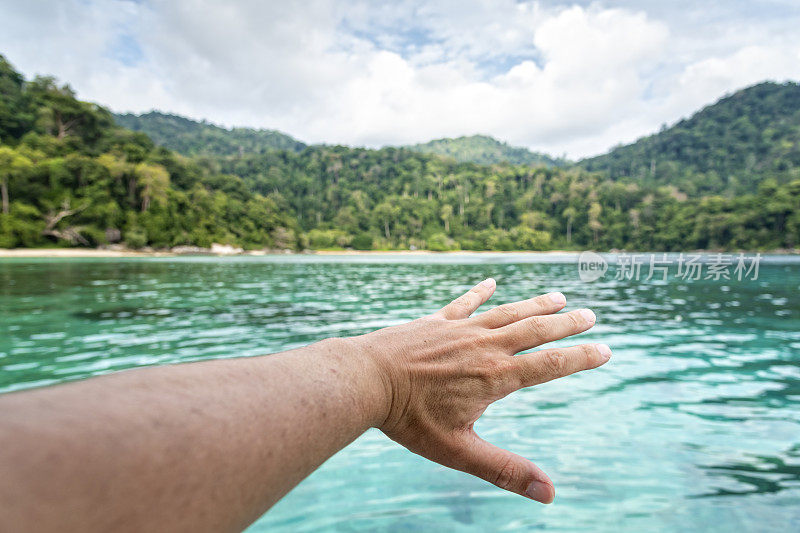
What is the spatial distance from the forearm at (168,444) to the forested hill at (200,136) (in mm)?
149738

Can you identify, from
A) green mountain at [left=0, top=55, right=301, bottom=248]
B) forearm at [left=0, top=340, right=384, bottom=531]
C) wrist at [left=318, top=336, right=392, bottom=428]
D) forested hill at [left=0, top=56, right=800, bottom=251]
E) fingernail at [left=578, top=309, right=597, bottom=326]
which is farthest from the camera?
forested hill at [left=0, top=56, right=800, bottom=251]

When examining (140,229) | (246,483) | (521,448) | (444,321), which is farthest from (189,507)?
(140,229)

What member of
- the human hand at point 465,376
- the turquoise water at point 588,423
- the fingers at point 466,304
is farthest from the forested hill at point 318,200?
the human hand at point 465,376

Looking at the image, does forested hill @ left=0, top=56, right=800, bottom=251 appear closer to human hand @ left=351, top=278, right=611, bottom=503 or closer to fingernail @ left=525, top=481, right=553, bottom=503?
human hand @ left=351, top=278, right=611, bottom=503

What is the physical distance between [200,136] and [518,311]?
181 meters

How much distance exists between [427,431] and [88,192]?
206 feet

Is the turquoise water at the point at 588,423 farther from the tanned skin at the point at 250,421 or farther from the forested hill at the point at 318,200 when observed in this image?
the forested hill at the point at 318,200

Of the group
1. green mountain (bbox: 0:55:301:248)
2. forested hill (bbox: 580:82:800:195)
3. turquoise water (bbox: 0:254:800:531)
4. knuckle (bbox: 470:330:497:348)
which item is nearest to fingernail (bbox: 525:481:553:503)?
knuckle (bbox: 470:330:497:348)

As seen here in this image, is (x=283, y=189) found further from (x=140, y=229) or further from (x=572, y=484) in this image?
(x=572, y=484)

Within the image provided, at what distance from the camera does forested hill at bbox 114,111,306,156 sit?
148 metres

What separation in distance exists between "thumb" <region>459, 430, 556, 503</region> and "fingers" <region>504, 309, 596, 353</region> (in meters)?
0.30

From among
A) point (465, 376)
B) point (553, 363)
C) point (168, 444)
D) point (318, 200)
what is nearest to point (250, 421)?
point (168, 444)

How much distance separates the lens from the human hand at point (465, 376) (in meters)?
1.15

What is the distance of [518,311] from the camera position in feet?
4.41
